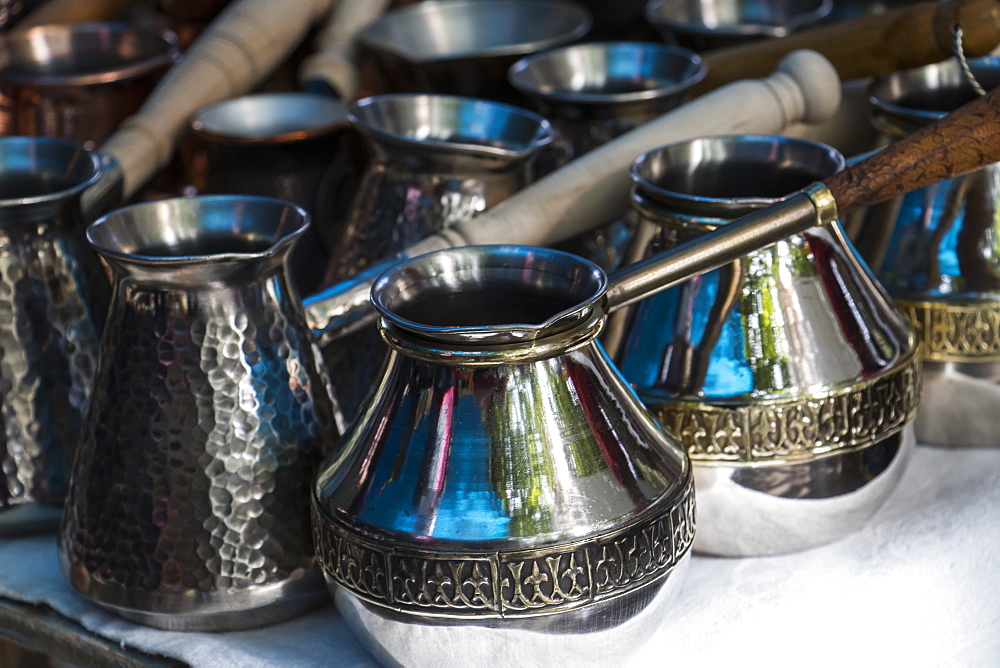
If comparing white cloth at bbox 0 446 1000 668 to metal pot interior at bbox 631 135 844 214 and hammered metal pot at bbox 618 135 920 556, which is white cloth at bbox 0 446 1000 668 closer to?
hammered metal pot at bbox 618 135 920 556

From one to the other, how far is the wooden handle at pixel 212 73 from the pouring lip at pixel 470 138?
0.65 ft

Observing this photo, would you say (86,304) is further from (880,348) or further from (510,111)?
(880,348)

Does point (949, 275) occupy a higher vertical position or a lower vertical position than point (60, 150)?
lower

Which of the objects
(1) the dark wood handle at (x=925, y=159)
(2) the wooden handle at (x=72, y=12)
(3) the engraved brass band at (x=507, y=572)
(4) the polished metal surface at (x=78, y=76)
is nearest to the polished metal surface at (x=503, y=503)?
(3) the engraved brass band at (x=507, y=572)

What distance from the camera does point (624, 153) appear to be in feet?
Answer: 2.46

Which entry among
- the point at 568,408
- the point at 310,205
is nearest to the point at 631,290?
the point at 568,408

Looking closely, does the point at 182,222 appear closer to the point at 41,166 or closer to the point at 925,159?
the point at 41,166

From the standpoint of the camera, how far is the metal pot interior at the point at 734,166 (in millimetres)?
684

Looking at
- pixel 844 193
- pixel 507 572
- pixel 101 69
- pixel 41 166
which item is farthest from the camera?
pixel 101 69

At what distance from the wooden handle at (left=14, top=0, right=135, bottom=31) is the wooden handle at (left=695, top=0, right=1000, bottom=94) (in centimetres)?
62

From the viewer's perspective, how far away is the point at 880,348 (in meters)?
0.64

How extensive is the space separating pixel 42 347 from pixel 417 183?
0.24 metres

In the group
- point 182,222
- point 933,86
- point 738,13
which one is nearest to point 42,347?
point 182,222

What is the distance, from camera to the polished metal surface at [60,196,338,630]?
58cm
